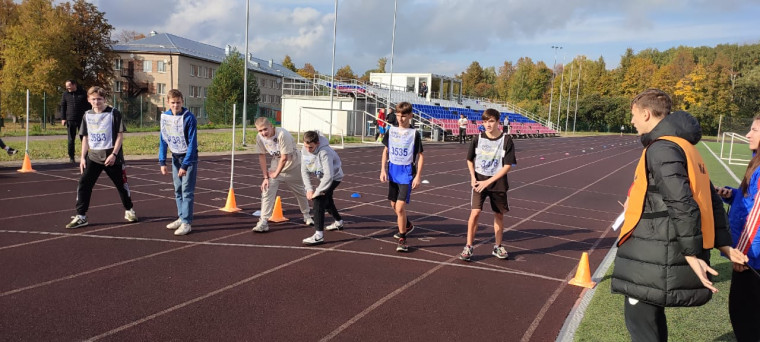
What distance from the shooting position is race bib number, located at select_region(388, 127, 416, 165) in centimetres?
643

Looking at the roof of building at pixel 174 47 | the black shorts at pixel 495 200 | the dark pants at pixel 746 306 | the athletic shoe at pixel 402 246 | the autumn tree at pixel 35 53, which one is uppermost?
the roof of building at pixel 174 47

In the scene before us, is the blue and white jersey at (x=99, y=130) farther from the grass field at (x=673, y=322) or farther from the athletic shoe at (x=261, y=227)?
the grass field at (x=673, y=322)

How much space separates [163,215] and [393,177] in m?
3.93

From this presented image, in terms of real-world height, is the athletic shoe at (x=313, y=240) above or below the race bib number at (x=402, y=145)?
below

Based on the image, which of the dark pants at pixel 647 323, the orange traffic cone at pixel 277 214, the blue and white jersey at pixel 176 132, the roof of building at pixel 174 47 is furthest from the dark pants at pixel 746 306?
the roof of building at pixel 174 47

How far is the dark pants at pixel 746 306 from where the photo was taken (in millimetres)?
3252

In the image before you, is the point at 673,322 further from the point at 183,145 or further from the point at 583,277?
the point at 183,145

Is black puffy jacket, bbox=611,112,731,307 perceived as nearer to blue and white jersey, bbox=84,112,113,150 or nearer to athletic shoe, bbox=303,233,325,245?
athletic shoe, bbox=303,233,325,245

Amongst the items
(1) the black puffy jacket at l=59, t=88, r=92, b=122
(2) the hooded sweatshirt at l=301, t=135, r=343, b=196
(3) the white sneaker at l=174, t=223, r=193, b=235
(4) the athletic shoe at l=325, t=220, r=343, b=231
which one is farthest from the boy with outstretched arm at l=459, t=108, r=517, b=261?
(1) the black puffy jacket at l=59, t=88, r=92, b=122

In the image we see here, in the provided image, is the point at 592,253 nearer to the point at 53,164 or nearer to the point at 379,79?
the point at 53,164

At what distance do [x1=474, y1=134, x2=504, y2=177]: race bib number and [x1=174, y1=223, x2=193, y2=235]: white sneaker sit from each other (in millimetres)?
3936

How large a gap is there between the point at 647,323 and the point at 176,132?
610 centimetres

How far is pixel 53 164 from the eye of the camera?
1270cm

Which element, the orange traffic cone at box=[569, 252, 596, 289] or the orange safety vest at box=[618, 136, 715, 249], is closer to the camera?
the orange safety vest at box=[618, 136, 715, 249]
